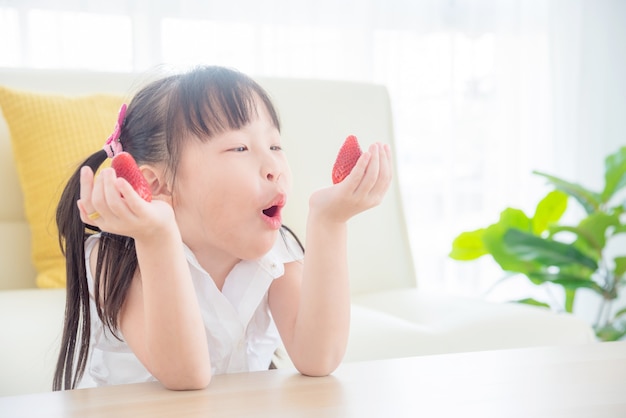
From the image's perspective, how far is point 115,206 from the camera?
62 centimetres

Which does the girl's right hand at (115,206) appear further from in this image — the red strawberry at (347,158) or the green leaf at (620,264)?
the green leaf at (620,264)

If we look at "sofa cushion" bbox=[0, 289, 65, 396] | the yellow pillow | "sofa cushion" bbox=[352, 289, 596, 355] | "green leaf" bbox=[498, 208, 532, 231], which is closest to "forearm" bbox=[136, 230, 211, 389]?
"sofa cushion" bbox=[0, 289, 65, 396]

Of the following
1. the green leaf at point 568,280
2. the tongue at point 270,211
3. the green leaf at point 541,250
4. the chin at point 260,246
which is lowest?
the green leaf at point 568,280

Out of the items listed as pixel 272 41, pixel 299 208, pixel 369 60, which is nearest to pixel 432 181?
pixel 369 60

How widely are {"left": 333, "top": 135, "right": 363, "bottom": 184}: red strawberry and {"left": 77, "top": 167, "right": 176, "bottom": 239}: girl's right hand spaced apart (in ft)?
0.70

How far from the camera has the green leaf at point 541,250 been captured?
2.19m

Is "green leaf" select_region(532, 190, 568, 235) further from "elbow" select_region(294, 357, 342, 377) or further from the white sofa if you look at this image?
"elbow" select_region(294, 357, 342, 377)

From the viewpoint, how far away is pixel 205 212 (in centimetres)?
89

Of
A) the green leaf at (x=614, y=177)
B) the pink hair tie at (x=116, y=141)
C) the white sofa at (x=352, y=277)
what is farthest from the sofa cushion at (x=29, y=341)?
the green leaf at (x=614, y=177)

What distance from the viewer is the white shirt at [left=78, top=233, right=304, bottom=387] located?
96cm

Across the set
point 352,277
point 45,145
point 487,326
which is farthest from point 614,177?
point 45,145

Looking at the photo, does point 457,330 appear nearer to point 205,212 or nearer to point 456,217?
point 205,212

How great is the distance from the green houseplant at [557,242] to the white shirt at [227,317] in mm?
1315

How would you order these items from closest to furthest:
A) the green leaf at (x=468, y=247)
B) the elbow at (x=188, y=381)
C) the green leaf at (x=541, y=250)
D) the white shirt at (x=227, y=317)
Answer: the elbow at (x=188, y=381) < the white shirt at (x=227, y=317) < the green leaf at (x=541, y=250) < the green leaf at (x=468, y=247)
